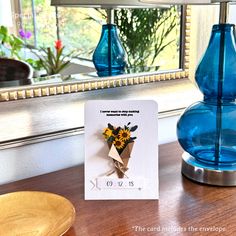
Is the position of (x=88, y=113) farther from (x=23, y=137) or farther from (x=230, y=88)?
(x=230, y=88)

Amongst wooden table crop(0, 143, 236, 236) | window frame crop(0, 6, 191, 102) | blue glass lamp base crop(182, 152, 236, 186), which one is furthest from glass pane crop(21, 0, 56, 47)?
blue glass lamp base crop(182, 152, 236, 186)

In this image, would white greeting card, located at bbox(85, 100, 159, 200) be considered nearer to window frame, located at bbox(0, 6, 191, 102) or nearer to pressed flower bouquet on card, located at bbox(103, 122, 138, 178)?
pressed flower bouquet on card, located at bbox(103, 122, 138, 178)

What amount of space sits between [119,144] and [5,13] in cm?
37

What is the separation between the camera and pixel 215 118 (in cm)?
87

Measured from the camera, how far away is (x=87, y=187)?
0.79m

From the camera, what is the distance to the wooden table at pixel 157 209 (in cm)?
69

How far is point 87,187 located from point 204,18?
661mm

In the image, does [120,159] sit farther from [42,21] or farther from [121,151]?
[42,21]

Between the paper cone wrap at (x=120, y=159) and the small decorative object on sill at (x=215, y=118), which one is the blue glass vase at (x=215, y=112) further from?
the paper cone wrap at (x=120, y=159)

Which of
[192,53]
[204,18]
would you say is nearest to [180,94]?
[192,53]

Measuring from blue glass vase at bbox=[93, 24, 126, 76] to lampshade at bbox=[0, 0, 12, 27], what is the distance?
8.7 inches

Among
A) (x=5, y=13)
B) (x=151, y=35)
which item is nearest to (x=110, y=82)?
(x=151, y=35)

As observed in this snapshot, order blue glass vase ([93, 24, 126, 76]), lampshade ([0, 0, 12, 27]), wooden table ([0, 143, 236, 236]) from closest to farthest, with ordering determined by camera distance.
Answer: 1. wooden table ([0, 143, 236, 236])
2. lampshade ([0, 0, 12, 27])
3. blue glass vase ([93, 24, 126, 76])

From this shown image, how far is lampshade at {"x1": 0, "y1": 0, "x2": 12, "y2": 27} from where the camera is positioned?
82 centimetres
